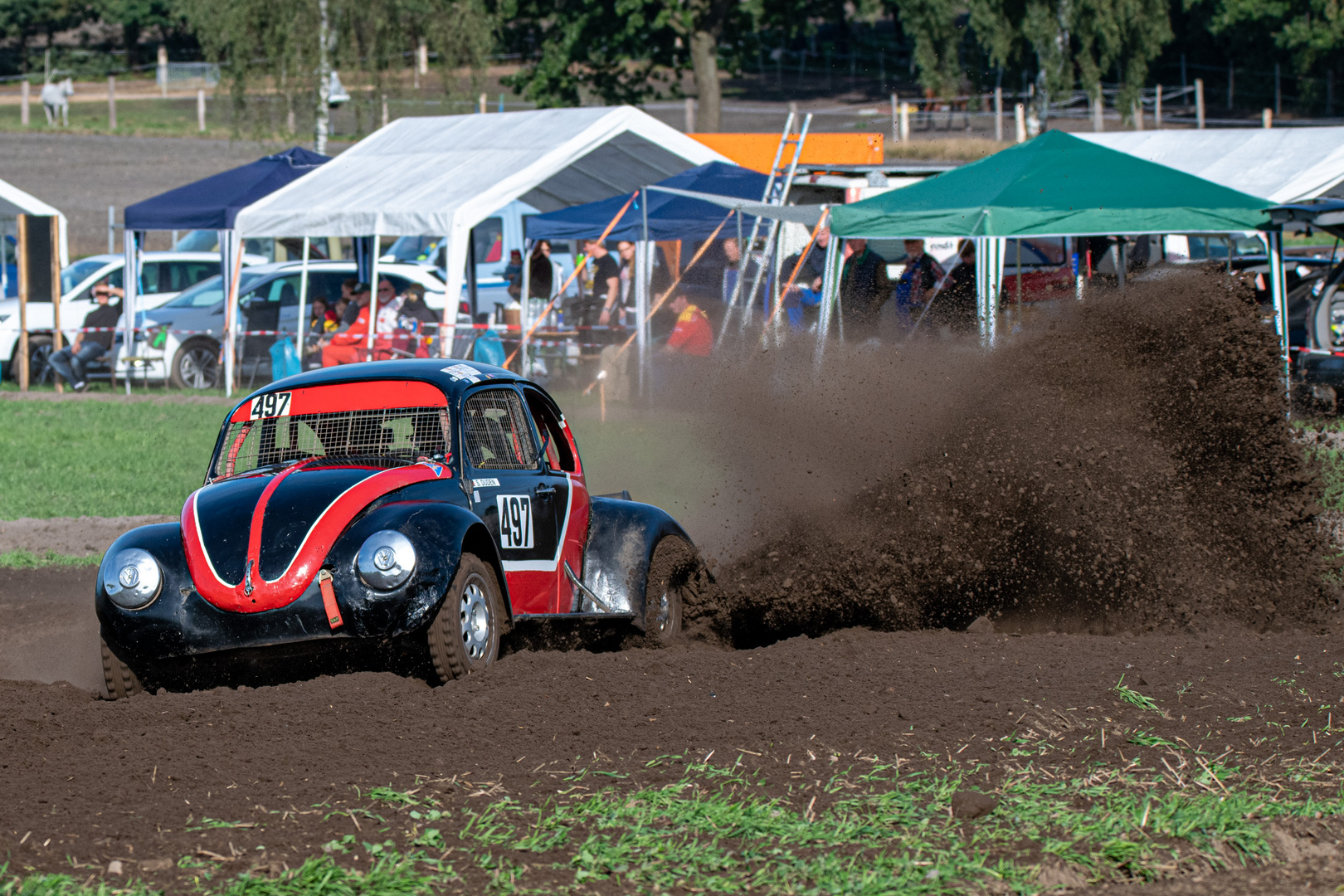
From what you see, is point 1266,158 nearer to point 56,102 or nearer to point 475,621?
point 475,621

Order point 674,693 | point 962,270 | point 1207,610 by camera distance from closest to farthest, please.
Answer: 1. point 674,693
2. point 1207,610
3. point 962,270

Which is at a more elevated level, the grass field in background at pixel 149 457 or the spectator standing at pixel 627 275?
the spectator standing at pixel 627 275

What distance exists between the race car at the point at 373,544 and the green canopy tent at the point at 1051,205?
7003 mm

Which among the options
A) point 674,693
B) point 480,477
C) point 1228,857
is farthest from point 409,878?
point 480,477

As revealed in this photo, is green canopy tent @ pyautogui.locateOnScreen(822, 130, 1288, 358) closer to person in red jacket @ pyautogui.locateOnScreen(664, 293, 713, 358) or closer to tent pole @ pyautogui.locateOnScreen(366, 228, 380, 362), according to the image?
person in red jacket @ pyautogui.locateOnScreen(664, 293, 713, 358)

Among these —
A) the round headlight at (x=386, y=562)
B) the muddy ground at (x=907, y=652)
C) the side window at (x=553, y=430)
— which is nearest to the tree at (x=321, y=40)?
the muddy ground at (x=907, y=652)

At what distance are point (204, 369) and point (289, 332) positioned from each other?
1.74 meters

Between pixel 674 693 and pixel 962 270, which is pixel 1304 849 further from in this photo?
pixel 962 270

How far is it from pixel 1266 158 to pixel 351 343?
1288cm

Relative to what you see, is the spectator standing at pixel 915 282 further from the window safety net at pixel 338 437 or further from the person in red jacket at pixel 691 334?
the window safety net at pixel 338 437

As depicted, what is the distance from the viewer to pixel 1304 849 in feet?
14.1

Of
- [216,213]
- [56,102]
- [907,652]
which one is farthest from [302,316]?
[56,102]

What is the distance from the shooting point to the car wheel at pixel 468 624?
605 centimetres

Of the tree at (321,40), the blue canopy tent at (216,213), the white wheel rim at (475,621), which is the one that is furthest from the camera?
the tree at (321,40)
